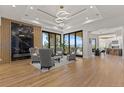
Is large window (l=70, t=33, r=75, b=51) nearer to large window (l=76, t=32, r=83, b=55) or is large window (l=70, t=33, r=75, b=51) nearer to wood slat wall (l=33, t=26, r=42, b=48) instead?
large window (l=76, t=32, r=83, b=55)

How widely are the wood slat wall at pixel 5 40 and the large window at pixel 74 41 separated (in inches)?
264

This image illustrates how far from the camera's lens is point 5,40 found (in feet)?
30.0

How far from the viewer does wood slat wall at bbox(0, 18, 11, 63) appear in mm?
8898

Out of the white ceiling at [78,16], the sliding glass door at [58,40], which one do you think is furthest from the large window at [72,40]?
the sliding glass door at [58,40]

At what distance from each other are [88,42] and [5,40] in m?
7.02

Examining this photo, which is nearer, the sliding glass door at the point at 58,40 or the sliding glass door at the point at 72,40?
A: the sliding glass door at the point at 72,40

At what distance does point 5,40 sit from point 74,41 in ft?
24.1

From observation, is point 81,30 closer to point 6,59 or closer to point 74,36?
point 74,36

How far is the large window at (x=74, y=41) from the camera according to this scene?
13.6m

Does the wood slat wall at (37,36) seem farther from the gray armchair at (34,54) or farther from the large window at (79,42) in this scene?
the large window at (79,42)

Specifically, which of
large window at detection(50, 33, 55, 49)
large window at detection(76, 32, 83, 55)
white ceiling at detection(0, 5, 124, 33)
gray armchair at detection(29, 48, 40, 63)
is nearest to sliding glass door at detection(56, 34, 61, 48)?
large window at detection(50, 33, 55, 49)

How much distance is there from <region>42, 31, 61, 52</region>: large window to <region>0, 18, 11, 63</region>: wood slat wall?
14.9 ft

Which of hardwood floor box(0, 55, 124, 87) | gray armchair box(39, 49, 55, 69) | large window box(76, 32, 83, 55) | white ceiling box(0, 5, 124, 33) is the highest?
white ceiling box(0, 5, 124, 33)
